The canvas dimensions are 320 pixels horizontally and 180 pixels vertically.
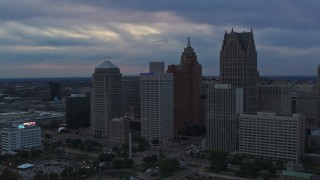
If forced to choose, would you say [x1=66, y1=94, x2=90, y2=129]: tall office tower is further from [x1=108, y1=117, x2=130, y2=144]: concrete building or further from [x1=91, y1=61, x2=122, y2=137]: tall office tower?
[x1=108, y1=117, x2=130, y2=144]: concrete building

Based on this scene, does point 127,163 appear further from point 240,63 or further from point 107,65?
point 107,65

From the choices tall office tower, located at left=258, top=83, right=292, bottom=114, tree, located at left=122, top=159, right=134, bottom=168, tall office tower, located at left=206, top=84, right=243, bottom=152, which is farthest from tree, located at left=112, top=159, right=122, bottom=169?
tall office tower, located at left=258, top=83, right=292, bottom=114

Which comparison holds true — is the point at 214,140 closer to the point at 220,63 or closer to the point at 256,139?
the point at 256,139

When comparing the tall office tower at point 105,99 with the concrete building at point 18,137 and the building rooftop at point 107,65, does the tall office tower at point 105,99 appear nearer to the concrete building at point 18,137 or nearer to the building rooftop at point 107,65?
the building rooftop at point 107,65

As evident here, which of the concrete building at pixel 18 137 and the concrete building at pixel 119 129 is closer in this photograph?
the concrete building at pixel 18 137

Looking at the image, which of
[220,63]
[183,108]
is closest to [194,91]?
[183,108]

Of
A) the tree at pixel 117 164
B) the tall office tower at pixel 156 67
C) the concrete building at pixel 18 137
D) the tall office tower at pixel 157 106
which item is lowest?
the tree at pixel 117 164

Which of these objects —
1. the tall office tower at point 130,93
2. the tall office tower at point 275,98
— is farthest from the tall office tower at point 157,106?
the tall office tower at point 130,93
